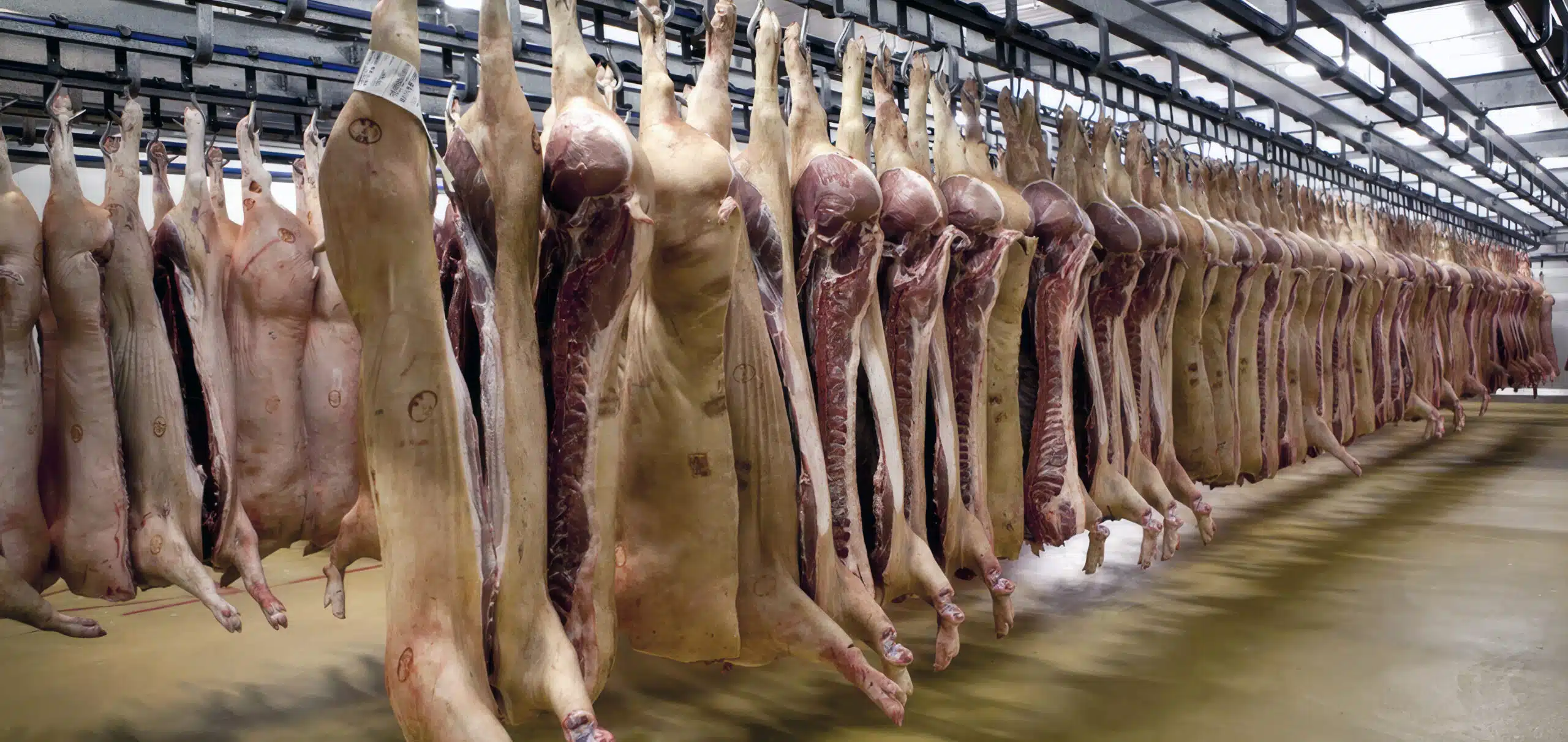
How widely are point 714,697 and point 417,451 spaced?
1701mm

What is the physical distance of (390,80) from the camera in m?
1.54

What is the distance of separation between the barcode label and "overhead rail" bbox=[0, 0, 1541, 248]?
0.70m

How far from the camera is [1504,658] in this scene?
3336 mm

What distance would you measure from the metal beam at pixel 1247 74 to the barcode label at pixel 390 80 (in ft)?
8.40

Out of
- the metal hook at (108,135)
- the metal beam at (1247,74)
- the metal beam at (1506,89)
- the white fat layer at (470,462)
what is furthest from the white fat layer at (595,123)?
the metal beam at (1506,89)

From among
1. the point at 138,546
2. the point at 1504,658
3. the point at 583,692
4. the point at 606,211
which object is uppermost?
the point at 606,211

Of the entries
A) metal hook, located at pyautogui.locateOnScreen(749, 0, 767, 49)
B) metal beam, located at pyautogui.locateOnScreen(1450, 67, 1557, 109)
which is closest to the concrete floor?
metal hook, located at pyautogui.locateOnScreen(749, 0, 767, 49)

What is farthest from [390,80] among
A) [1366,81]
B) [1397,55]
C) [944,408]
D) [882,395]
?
[1397,55]

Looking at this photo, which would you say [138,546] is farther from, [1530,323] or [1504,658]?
[1530,323]

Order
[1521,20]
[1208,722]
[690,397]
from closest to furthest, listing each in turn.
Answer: [690,397] → [1208,722] → [1521,20]

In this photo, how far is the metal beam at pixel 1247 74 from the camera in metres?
4.67

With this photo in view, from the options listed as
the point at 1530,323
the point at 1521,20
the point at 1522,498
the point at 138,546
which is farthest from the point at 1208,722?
the point at 1530,323

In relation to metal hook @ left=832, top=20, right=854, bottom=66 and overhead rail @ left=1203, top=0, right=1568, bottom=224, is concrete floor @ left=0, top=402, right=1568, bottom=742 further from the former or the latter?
overhead rail @ left=1203, top=0, right=1568, bottom=224

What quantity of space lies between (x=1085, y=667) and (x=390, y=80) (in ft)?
8.50
